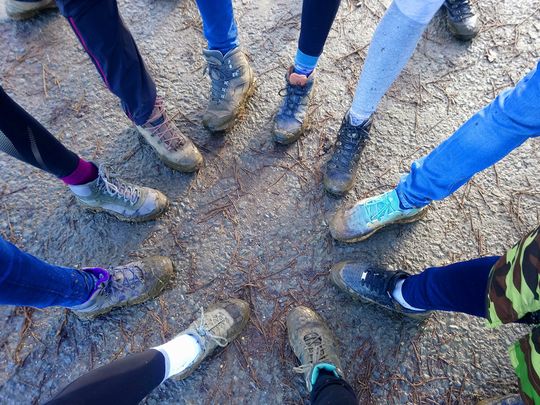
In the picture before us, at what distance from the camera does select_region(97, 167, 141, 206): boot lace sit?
1896 millimetres

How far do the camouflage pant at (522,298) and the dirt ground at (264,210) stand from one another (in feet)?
2.72

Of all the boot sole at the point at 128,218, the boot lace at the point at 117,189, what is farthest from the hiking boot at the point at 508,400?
the boot lace at the point at 117,189

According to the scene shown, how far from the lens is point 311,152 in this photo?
230 cm

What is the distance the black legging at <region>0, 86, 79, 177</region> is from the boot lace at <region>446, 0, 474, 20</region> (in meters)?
2.49

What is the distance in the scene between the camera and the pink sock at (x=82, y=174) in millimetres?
1768

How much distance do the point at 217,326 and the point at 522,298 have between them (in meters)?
1.28

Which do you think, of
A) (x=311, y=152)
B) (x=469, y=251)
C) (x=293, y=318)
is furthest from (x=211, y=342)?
(x=469, y=251)

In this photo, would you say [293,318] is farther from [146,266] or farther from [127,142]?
[127,142]

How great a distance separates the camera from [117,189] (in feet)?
6.37

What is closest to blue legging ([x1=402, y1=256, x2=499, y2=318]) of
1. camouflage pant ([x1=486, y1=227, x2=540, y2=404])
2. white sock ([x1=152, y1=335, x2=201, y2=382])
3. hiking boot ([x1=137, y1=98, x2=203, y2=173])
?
camouflage pant ([x1=486, y1=227, x2=540, y2=404])

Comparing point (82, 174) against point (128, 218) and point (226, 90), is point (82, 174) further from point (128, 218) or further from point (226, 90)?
point (226, 90)

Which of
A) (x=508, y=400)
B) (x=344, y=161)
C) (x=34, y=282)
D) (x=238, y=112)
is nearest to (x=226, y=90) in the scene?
(x=238, y=112)

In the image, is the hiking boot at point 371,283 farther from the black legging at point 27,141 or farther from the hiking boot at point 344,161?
the black legging at point 27,141

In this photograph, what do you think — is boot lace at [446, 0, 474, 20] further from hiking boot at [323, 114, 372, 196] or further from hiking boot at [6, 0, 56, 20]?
hiking boot at [6, 0, 56, 20]
